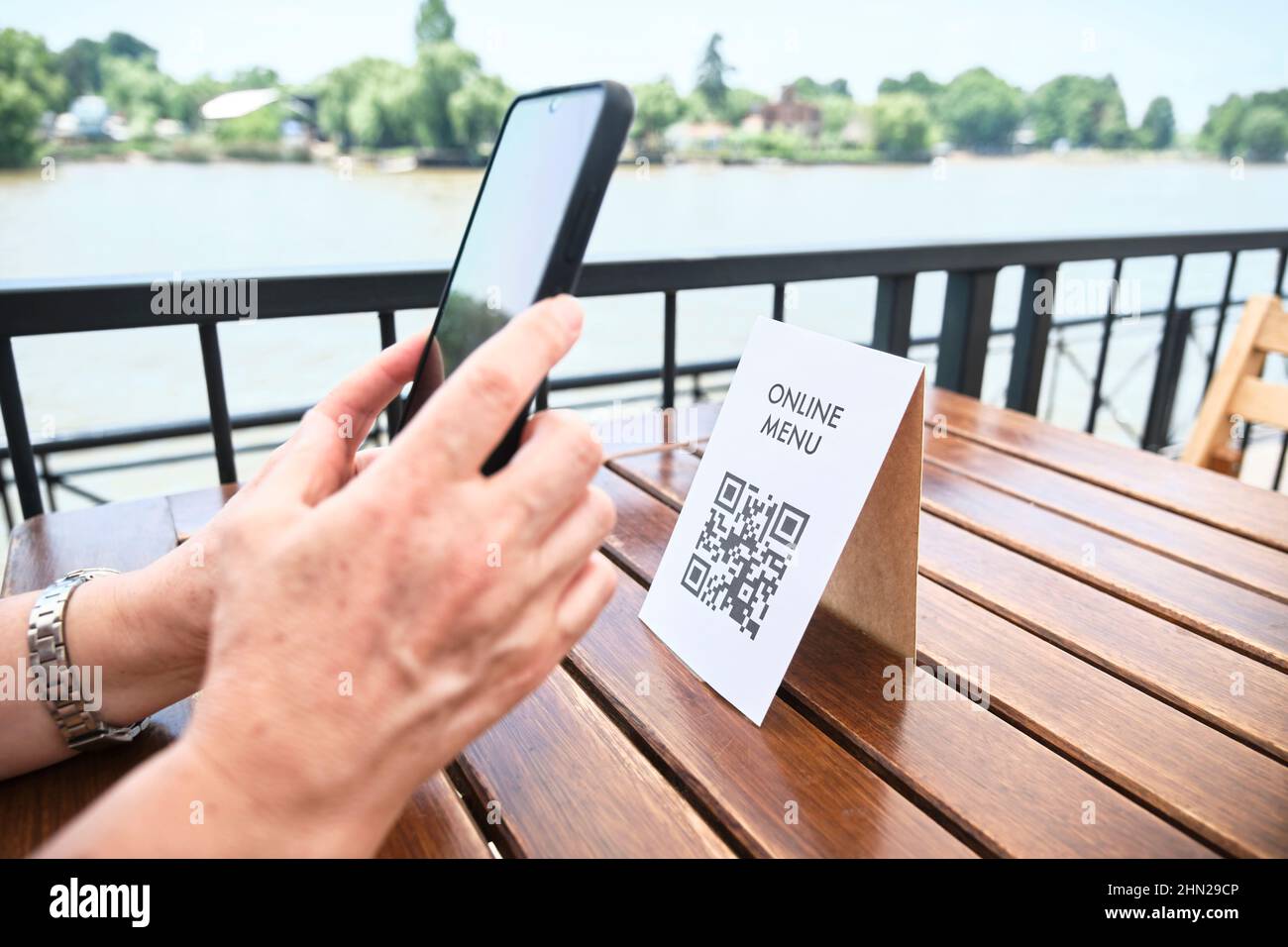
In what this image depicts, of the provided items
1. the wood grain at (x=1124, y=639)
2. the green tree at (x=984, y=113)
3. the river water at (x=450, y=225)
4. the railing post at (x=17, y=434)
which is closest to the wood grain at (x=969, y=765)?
the wood grain at (x=1124, y=639)

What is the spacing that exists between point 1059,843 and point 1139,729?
176 mm

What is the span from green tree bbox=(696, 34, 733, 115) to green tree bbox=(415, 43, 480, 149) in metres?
0.64

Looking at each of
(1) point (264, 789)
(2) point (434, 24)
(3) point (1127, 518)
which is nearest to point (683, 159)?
(2) point (434, 24)

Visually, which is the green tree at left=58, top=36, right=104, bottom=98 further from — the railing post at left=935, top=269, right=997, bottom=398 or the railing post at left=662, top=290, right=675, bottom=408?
the railing post at left=935, top=269, right=997, bottom=398

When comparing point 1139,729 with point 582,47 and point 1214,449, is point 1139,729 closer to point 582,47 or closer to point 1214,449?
point 1214,449

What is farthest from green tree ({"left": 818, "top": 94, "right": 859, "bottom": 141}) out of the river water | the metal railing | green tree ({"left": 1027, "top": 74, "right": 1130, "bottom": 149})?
the metal railing

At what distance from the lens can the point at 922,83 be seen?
2914 millimetres

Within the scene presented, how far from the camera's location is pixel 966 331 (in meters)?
2.04

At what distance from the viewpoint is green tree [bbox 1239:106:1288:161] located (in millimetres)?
2828

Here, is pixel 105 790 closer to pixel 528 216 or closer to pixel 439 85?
pixel 528 216

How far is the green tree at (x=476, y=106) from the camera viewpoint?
2049 millimetres

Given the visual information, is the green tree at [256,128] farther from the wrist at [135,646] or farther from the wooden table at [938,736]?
the wrist at [135,646]

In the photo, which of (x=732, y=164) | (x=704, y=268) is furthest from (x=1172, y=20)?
(x=704, y=268)

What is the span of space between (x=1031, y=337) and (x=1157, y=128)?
91 centimetres
